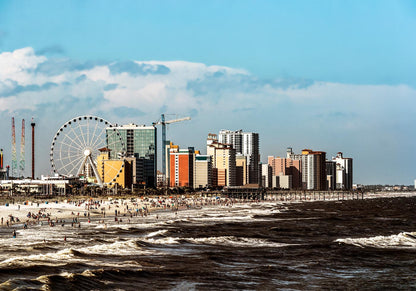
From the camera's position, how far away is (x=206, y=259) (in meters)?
54.8

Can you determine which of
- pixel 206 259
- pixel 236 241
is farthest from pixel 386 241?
pixel 206 259

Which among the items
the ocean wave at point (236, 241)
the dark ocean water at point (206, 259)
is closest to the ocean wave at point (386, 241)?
the dark ocean water at point (206, 259)

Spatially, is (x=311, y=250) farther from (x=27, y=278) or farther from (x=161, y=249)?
(x=27, y=278)

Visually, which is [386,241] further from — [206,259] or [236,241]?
[206,259]

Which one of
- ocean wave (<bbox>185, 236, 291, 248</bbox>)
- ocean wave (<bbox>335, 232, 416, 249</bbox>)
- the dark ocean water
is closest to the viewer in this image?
the dark ocean water

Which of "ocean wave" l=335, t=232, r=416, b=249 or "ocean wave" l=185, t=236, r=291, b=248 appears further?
"ocean wave" l=335, t=232, r=416, b=249

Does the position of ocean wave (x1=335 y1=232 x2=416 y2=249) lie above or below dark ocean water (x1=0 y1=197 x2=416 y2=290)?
below

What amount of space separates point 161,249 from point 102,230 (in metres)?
21.6

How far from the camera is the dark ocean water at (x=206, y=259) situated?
1713 inches

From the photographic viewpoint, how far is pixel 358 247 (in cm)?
6550

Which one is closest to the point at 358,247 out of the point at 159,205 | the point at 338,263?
the point at 338,263

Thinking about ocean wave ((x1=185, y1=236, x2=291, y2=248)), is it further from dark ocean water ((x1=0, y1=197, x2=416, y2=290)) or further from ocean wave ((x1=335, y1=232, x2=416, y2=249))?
ocean wave ((x1=335, y1=232, x2=416, y2=249))

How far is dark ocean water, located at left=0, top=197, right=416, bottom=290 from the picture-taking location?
43.5m

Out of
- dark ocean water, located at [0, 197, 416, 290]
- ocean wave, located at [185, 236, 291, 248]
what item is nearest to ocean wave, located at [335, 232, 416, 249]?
dark ocean water, located at [0, 197, 416, 290]
